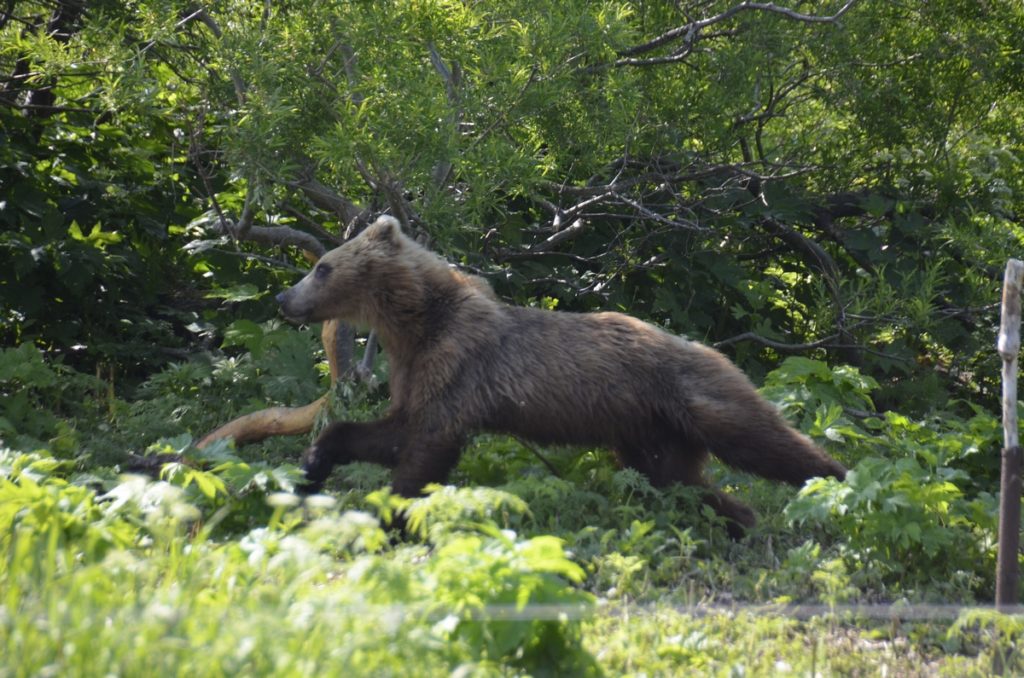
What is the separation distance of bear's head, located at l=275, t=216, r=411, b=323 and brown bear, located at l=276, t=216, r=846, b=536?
6.0 inches

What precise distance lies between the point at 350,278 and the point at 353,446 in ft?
3.45

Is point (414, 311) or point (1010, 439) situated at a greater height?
point (414, 311)

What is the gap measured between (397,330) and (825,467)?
2416 millimetres

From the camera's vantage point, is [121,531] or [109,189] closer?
[121,531]

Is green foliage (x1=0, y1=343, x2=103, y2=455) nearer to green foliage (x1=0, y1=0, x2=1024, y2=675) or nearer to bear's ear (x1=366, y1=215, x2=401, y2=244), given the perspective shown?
green foliage (x1=0, y1=0, x2=1024, y2=675)

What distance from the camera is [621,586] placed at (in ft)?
15.8

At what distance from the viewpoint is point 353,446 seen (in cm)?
629

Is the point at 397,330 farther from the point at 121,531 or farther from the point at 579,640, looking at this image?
the point at 579,640

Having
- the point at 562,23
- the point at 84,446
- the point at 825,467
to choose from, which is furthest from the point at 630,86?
the point at 84,446

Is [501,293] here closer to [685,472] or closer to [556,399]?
[556,399]

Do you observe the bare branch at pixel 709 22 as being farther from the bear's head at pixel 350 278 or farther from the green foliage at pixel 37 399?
the green foliage at pixel 37 399

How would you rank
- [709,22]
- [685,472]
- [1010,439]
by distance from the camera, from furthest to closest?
[709,22], [685,472], [1010,439]

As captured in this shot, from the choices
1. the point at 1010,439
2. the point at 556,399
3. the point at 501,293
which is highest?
the point at 501,293

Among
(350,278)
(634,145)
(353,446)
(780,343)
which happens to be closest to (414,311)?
(350,278)
